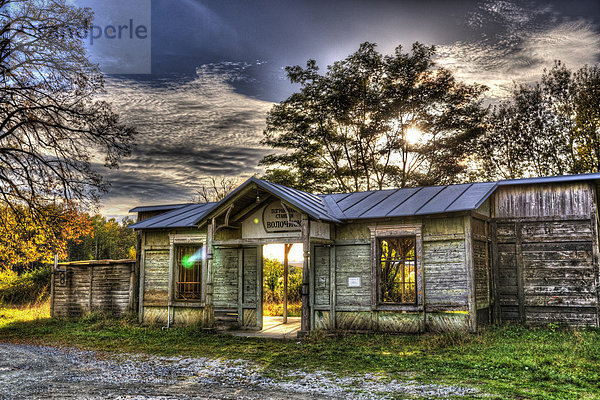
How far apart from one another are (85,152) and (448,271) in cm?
1196

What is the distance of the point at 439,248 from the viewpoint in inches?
530

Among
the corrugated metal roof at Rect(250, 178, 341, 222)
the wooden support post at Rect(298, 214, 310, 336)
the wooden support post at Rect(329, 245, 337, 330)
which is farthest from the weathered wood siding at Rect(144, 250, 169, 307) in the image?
the wooden support post at Rect(329, 245, 337, 330)

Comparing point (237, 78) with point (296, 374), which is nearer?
point (296, 374)

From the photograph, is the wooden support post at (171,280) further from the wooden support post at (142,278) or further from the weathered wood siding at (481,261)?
the weathered wood siding at (481,261)

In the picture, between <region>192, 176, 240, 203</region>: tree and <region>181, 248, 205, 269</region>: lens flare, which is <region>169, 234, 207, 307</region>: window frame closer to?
<region>181, 248, 205, 269</region>: lens flare

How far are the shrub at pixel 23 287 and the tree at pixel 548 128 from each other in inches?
994

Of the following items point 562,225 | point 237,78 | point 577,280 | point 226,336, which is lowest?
point 226,336

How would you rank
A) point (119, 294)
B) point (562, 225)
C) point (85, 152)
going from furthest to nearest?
1. point (119, 294)
2. point (85, 152)
3. point (562, 225)

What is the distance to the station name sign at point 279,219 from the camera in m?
14.2

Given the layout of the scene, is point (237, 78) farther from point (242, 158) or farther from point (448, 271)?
point (448, 271)

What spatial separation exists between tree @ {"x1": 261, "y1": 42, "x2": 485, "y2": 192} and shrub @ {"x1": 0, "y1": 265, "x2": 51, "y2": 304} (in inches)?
558

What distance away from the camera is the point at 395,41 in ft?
88.3

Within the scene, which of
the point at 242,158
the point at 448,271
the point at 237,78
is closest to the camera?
the point at 448,271

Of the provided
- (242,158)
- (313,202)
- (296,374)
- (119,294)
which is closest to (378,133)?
(242,158)
